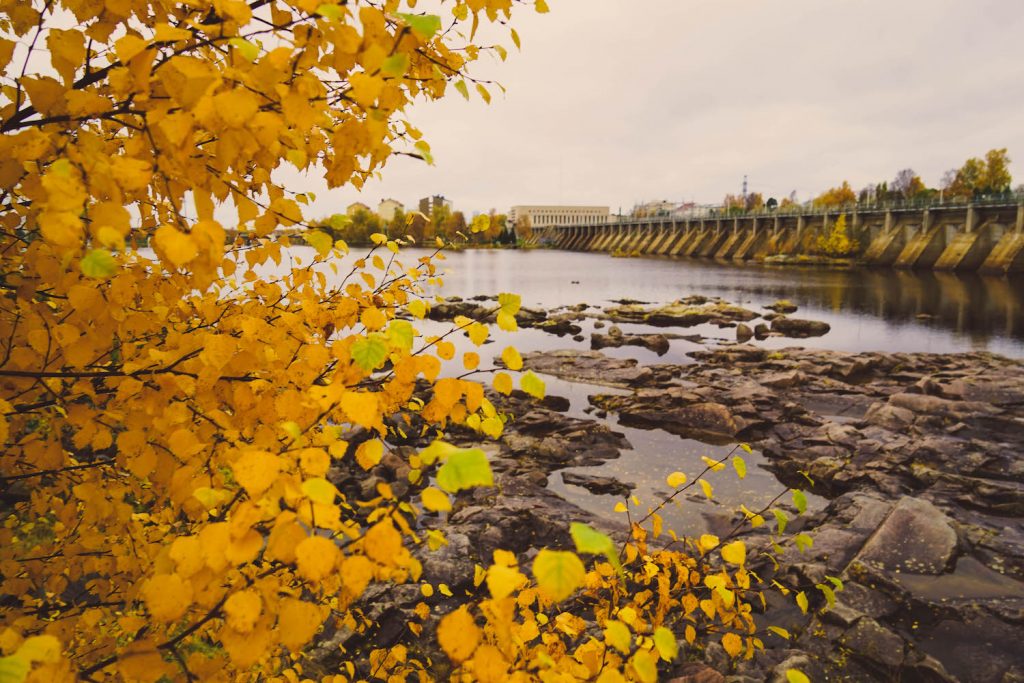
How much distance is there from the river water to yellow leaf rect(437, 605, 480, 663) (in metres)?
2.72

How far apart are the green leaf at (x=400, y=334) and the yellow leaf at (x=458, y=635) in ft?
2.77

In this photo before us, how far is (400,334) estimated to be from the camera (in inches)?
72.7

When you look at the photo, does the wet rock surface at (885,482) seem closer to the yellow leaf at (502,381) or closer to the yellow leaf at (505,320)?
the yellow leaf at (502,381)

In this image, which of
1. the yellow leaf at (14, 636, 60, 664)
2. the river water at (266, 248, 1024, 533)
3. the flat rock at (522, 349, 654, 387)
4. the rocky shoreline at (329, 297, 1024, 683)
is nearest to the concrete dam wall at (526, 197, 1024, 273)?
the river water at (266, 248, 1024, 533)

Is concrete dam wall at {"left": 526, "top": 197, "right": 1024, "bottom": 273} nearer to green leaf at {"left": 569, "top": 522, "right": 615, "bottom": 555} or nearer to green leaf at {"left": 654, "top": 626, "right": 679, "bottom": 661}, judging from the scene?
green leaf at {"left": 654, "top": 626, "right": 679, "bottom": 661}

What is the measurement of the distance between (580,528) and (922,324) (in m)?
39.2

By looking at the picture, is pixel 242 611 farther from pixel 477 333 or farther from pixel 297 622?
pixel 477 333

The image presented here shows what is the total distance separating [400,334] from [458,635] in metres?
0.96

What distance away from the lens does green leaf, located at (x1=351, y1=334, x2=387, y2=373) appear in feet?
5.53

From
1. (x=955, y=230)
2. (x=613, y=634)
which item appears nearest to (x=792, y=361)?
(x=613, y=634)

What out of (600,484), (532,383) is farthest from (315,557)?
(600,484)

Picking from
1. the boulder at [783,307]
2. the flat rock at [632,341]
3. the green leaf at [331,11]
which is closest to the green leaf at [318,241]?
the green leaf at [331,11]

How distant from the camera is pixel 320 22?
5.35 ft

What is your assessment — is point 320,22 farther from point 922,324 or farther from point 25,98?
point 922,324
